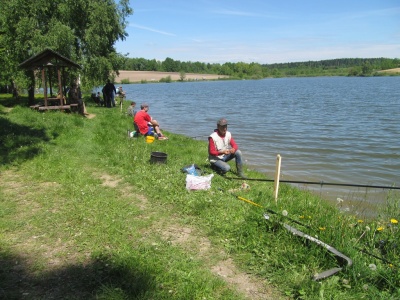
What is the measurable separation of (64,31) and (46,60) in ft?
10.5

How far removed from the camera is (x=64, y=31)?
17422 millimetres

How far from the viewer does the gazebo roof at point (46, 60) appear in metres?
14.5

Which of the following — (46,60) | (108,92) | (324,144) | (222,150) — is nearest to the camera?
(222,150)

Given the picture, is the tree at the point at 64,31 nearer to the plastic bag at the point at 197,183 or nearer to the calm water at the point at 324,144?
the calm water at the point at 324,144

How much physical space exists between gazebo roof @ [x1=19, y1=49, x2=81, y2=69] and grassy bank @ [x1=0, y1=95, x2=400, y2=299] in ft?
27.8

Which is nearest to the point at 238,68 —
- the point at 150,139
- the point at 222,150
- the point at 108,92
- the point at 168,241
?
the point at 108,92

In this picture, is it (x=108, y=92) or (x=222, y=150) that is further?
(x=108, y=92)

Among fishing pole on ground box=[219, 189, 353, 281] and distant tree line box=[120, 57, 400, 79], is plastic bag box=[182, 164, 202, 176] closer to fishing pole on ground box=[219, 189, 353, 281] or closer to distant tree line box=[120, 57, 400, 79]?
fishing pole on ground box=[219, 189, 353, 281]

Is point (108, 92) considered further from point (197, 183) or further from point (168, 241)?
point (168, 241)

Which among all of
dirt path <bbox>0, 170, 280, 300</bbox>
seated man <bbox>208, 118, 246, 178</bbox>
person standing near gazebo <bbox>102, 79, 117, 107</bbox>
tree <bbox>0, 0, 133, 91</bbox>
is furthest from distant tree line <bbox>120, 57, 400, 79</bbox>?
dirt path <bbox>0, 170, 280, 300</bbox>

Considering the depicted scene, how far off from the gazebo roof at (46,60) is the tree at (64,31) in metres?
2.38

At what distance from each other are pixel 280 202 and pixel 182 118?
1935 centimetres

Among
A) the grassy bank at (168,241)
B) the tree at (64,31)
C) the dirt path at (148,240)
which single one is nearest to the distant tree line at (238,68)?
the tree at (64,31)

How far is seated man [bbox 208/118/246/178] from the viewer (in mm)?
8125
